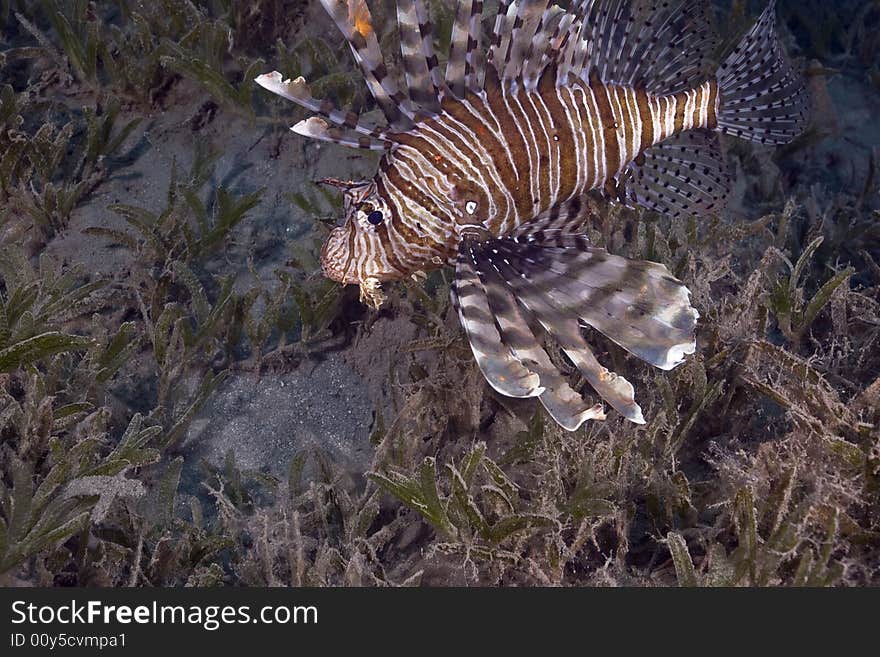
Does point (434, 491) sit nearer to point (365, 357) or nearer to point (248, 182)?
point (365, 357)

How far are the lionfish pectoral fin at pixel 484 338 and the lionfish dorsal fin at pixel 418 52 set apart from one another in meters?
0.72

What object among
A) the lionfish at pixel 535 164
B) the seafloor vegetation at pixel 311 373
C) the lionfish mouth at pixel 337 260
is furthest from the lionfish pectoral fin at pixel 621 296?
the lionfish mouth at pixel 337 260

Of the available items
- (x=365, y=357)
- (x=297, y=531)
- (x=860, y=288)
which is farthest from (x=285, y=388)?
(x=860, y=288)

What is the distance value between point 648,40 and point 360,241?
206 cm

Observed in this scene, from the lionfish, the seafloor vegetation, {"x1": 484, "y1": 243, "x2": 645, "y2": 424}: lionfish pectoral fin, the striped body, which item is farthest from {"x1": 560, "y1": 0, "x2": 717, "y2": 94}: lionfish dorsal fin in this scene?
{"x1": 484, "y1": 243, "x2": 645, "y2": 424}: lionfish pectoral fin

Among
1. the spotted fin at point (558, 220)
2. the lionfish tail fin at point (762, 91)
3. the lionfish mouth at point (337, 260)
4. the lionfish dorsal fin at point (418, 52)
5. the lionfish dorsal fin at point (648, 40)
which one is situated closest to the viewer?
the lionfish dorsal fin at point (418, 52)

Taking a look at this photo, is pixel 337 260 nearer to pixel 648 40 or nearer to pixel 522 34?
pixel 522 34

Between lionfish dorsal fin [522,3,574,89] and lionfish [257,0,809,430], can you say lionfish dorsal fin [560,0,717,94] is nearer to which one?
lionfish [257,0,809,430]

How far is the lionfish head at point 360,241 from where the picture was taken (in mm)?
3426

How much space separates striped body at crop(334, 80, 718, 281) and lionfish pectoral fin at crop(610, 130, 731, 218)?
1.74 ft

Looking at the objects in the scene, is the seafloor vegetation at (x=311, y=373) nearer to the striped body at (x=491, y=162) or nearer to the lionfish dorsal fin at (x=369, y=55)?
the striped body at (x=491, y=162)

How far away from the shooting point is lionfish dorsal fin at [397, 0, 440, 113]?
3326mm

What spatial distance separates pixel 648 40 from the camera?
4102mm

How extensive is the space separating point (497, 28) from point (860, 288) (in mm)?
2574
